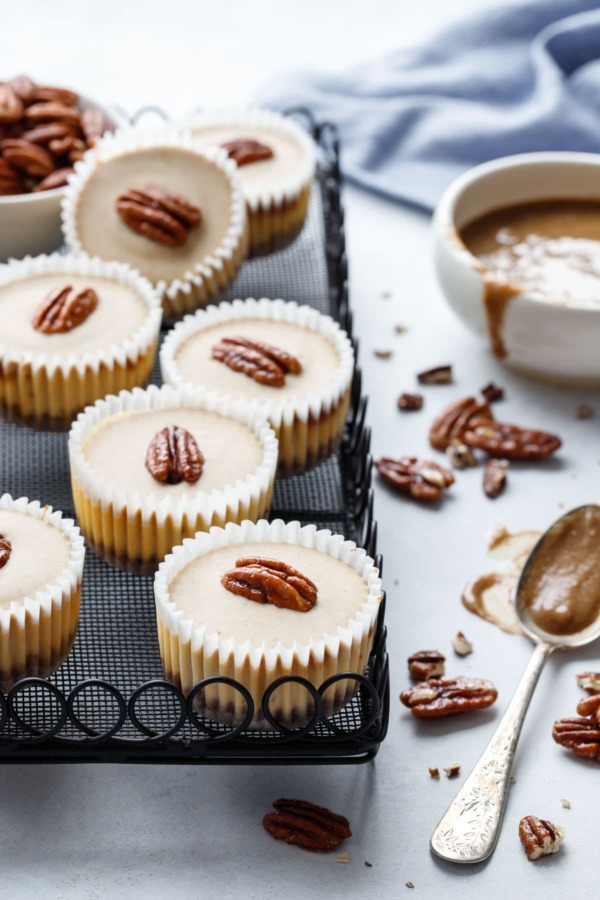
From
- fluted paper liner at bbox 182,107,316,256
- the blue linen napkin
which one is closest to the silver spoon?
fluted paper liner at bbox 182,107,316,256

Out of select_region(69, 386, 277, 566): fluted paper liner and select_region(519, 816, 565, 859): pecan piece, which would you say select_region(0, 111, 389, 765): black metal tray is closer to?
select_region(69, 386, 277, 566): fluted paper liner

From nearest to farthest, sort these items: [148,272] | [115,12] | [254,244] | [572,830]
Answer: [572,830] → [148,272] → [254,244] → [115,12]

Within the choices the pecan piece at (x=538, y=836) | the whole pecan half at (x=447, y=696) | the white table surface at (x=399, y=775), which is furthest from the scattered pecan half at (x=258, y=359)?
the pecan piece at (x=538, y=836)

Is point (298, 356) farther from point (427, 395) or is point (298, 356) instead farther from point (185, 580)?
point (185, 580)

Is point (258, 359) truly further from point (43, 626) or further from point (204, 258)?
point (43, 626)

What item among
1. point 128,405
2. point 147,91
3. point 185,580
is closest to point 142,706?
point 185,580

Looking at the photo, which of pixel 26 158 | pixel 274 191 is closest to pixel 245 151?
pixel 274 191
